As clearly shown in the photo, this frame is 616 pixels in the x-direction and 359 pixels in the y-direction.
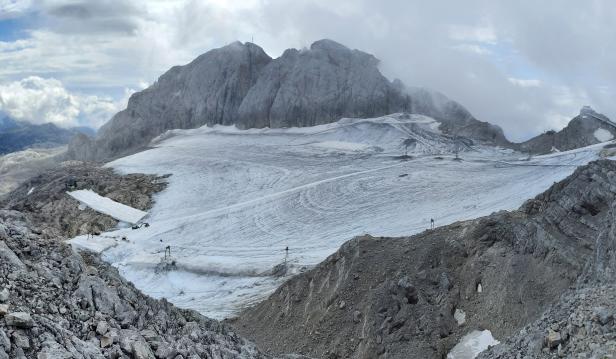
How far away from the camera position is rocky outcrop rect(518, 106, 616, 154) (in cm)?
8050

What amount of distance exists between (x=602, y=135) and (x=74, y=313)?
260 feet

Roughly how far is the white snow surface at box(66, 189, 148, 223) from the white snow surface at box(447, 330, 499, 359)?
159 ft

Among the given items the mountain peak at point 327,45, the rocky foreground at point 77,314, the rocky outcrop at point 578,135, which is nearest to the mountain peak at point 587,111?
the rocky outcrop at point 578,135

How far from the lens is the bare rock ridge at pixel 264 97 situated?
110 m

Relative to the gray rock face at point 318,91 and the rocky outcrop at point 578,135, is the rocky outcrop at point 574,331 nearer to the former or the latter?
the rocky outcrop at point 578,135

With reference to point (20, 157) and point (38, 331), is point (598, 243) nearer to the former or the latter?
point (38, 331)

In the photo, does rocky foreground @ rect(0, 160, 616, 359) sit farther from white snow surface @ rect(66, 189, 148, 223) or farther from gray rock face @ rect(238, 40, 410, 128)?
gray rock face @ rect(238, 40, 410, 128)

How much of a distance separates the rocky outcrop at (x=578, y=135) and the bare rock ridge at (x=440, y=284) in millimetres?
49050

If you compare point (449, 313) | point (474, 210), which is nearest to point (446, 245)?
point (449, 313)

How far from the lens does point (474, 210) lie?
55.8 meters

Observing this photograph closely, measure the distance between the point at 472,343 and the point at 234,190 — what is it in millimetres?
52384

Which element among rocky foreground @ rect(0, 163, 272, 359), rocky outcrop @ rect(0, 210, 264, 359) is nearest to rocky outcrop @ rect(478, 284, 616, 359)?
rocky foreground @ rect(0, 163, 272, 359)

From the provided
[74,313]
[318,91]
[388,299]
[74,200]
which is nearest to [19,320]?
[74,313]

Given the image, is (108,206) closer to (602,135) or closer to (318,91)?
(318,91)
